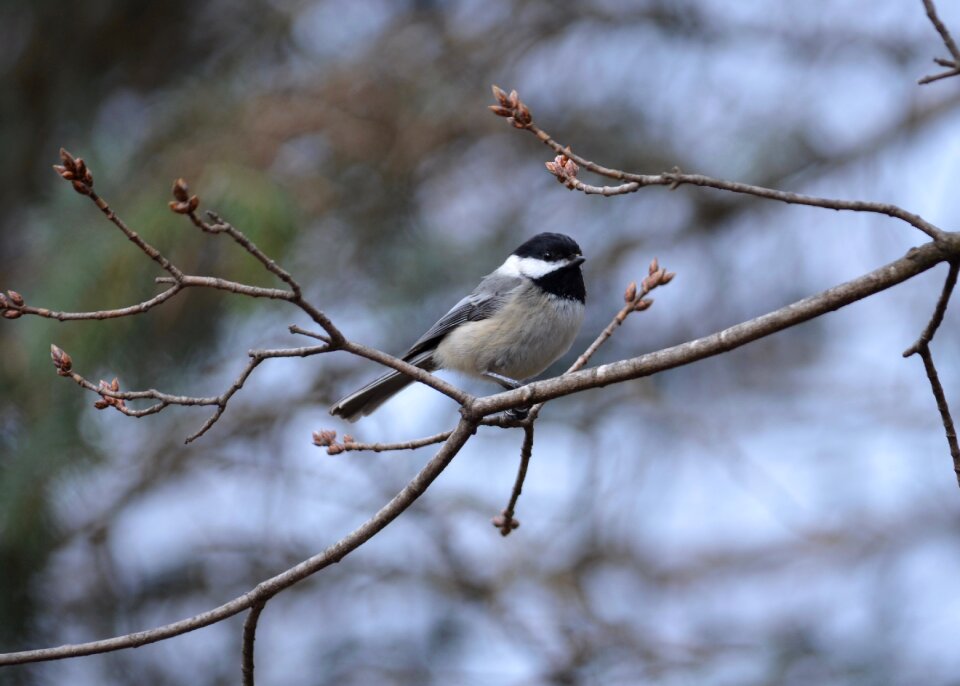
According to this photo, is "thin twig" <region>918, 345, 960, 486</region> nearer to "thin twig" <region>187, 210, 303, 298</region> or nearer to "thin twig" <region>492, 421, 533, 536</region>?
"thin twig" <region>492, 421, 533, 536</region>

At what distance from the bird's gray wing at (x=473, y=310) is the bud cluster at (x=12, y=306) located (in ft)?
5.60

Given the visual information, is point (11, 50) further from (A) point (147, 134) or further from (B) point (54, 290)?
(B) point (54, 290)

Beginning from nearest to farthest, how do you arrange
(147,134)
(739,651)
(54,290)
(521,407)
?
(521,407) < (54,290) < (147,134) < (739,651)

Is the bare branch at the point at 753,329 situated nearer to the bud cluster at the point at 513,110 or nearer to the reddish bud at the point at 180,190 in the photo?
the bud cluster at the point at 513,110

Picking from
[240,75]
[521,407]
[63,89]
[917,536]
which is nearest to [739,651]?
[917,536]

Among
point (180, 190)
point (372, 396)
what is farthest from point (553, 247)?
point (180, 190)

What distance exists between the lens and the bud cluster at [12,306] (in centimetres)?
198

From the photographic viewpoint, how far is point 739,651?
5.02 metres

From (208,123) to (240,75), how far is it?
58 cm

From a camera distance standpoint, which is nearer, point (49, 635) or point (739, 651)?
point (49, 635)

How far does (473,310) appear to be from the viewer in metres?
3.66

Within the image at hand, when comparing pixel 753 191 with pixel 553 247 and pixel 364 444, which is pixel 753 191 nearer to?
pixel 364 444

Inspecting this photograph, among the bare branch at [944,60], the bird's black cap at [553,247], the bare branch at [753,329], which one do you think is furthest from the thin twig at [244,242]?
the bird's black cap at [553,247]

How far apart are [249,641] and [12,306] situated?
85 centimetres
